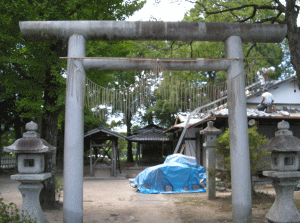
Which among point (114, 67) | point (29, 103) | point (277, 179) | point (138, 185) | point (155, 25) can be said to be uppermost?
point (155, 25)

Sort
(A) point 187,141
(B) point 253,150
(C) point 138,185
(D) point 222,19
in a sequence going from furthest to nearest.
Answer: (A) point 187,141
(C) point 138,185
(D) point 222,19
(B) point 253,150

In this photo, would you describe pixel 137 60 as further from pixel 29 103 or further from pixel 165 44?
pixel 165 44

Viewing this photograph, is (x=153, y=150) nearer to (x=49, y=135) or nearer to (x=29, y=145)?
(x=49, y=135)

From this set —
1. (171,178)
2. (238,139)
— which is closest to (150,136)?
(171,178)

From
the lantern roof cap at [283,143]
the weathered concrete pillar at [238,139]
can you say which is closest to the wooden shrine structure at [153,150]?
the lantern roof cap at [283,143]

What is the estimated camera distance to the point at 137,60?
6.50m

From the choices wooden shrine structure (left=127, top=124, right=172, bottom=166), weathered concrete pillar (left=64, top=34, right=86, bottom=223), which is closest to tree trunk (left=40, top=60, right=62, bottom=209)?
weathered concrete pillar (left=64, top=34, right=86, bottom=223)

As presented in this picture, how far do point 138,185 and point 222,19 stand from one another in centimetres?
892

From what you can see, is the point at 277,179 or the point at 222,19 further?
the point at 222,19

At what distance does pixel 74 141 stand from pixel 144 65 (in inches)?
94.2

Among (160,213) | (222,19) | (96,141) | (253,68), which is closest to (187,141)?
(96,141)

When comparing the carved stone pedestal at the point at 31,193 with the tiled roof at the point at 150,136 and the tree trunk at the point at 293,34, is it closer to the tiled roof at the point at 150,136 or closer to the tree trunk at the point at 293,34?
the tree trunk at the point at 293,34

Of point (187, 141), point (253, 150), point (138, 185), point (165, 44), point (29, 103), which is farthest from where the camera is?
point (187, 141)

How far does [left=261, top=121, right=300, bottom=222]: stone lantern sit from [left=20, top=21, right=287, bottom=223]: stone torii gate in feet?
2.16
